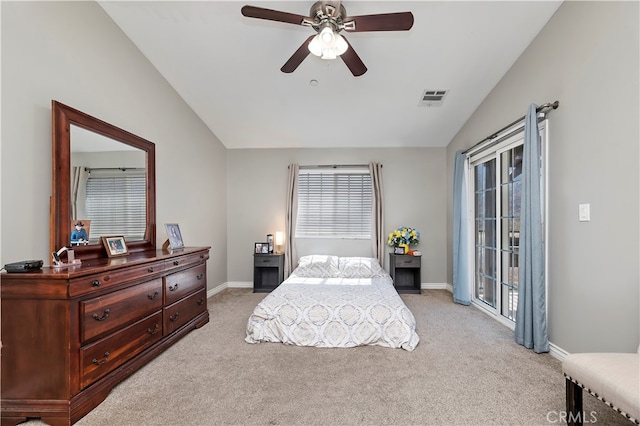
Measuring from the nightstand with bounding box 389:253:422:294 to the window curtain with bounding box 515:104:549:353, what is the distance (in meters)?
1.99

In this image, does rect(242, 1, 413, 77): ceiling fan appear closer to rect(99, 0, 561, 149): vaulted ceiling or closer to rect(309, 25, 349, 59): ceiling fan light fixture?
rect(309, 25, 349, 59): ceiling fan light fixture

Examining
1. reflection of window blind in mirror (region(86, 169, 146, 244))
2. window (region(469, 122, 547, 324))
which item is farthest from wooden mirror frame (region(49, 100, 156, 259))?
window (region(469, 122, 547, 324))

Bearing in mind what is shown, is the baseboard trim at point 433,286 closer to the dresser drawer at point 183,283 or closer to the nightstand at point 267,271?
the nightstand at point 267,271

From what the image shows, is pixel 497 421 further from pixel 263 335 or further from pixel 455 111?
pixel 455 111

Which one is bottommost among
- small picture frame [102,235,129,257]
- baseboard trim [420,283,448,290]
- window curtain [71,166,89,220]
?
baseboard trim [420,283,448,290]

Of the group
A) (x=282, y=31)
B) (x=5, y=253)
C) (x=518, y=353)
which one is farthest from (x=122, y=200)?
(x=518, y=353)

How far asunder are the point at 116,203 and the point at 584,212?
407cm

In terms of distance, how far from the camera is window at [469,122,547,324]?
3.29 meters

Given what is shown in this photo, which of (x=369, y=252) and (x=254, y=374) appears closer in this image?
(x=254, y=374)

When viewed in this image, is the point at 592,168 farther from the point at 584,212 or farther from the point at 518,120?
the point at 518,120

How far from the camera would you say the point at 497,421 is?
176 centimetres

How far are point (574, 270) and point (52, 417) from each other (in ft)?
12.5

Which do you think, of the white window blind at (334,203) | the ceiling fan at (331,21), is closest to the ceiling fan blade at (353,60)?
the ceiling fan at (331,21)

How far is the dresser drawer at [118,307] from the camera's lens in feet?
6.28
